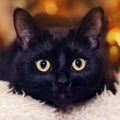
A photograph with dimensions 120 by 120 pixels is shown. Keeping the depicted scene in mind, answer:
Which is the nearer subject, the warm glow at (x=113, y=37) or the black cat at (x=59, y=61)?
the black cat at (x=59, y=61)

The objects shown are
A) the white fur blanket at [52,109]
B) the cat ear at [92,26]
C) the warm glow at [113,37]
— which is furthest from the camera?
the warm glow at [113,37]

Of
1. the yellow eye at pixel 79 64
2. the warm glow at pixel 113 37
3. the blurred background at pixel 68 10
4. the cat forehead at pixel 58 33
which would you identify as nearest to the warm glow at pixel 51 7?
the blurred background at pixel 68 10

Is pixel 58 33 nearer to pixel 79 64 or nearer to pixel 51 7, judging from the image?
pixel 79 64

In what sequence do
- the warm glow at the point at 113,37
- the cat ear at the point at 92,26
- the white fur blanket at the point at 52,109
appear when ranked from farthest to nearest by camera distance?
the warm glow at the point at 113,37 → the cat ear at the point at 92,26 → the white fur blanket at the point at 52,109

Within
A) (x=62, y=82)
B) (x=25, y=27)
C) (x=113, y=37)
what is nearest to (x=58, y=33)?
(x=25, y=27)

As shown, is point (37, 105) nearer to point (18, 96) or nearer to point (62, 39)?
point (18, 96)

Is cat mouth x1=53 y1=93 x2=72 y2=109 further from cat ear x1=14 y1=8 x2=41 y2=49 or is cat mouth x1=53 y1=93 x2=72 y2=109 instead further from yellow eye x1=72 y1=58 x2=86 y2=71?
cat ear x1=14 y1=8 x2=41 y2=49

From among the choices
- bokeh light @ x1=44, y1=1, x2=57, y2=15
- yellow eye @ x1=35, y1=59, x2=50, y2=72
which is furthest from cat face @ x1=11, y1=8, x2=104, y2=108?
bokeh light @ x1=44, y1=1, x2=57, y2=15

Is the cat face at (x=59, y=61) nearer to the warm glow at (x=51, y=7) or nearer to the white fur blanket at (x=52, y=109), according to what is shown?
the white fur blanket at (x=52, y=109)
